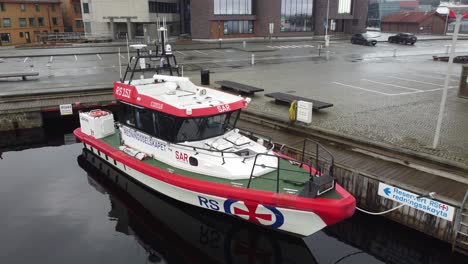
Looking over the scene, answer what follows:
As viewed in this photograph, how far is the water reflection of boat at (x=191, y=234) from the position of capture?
8.22m

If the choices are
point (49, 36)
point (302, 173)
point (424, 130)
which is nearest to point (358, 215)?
point (302, 173)

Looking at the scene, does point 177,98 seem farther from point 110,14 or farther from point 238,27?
point 110,14

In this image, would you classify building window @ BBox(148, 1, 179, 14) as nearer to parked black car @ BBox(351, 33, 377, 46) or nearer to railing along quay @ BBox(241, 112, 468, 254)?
parked black car @ BBox(351, 33, 377, 46)

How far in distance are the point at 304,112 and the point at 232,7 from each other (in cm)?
4332

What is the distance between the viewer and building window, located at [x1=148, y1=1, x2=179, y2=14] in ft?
180

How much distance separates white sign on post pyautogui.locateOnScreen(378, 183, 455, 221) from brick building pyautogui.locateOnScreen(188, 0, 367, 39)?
1675 inches

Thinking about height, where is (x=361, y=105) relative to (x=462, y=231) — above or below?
above

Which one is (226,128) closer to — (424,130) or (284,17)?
(424,130)

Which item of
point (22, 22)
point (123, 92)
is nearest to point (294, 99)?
point (123, 92)

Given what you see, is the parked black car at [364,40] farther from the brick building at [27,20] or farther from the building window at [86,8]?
the brick building at [27,20]

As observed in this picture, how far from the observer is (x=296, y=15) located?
56719 millimetres

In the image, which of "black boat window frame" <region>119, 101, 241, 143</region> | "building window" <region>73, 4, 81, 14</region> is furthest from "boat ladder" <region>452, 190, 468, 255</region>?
"building window" <region>73, 4, 81, 14</region>

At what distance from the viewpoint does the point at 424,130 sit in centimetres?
1252

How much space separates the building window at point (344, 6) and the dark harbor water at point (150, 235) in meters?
58.2
